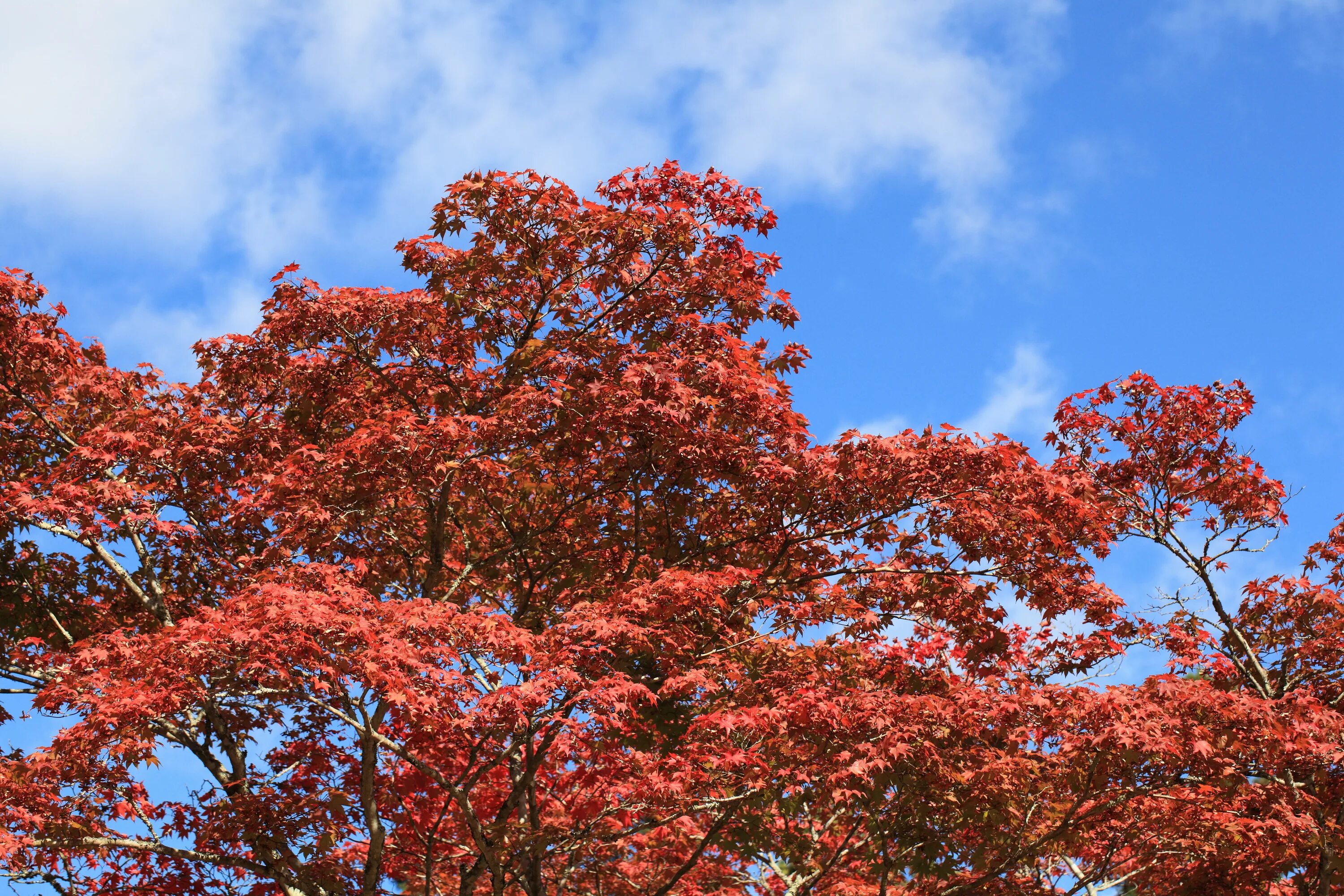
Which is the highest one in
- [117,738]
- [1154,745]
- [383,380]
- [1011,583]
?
[383,380]

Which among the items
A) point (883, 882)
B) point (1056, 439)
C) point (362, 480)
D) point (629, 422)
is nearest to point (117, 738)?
point (362, 480)

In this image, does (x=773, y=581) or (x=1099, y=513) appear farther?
(x=1099, y=513)

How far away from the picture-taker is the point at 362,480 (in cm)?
1098

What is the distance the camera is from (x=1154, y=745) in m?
9.26

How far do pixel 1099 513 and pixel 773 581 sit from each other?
16.2 ft

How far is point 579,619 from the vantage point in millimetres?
9508

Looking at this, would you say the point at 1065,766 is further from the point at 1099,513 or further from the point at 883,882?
the point at 1099,513

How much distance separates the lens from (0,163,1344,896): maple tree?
9367 mm

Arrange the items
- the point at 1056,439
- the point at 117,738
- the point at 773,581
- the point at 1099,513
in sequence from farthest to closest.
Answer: the point at 1056,439, the point at 1099,513, the point at 773,581, the point at 117,738

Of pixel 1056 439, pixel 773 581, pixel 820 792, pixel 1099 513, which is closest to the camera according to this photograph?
pixel 820 792

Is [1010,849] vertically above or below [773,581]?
below

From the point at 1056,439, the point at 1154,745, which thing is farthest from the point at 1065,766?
the point at 1056,439

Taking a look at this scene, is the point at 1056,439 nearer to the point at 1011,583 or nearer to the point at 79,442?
the point at 1011,583

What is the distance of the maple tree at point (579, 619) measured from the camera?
9367mm
